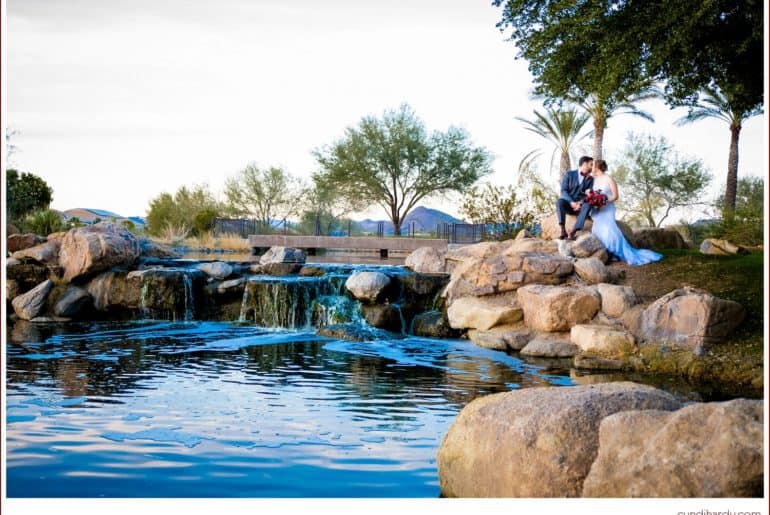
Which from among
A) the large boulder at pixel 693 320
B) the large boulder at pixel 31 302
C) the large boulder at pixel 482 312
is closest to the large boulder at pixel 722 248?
the large boulder at pixel 482 312

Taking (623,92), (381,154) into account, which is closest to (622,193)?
(381,154)

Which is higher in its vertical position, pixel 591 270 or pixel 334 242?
pixel 334 242

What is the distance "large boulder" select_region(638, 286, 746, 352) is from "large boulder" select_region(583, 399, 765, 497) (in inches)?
215

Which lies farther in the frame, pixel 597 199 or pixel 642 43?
pixel 597 199

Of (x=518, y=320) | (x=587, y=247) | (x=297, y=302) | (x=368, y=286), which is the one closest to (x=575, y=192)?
(x=587, y=247)

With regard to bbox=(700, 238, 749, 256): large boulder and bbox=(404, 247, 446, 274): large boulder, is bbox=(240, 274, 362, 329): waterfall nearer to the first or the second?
bbox=(404, 247, 446, 274): large boulder

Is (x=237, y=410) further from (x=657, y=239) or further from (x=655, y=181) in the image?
(x=655, y=181)

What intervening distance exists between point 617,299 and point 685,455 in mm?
7012

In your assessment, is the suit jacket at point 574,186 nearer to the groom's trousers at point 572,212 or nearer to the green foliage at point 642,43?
the groom's trousers at point 572,212

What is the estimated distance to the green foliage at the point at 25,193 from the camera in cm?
2194

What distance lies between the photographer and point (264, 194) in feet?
117

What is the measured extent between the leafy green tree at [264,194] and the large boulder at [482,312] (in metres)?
25.5

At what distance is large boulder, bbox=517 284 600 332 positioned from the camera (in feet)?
31.3

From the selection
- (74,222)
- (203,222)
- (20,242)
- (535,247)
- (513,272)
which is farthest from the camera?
(203,222)
